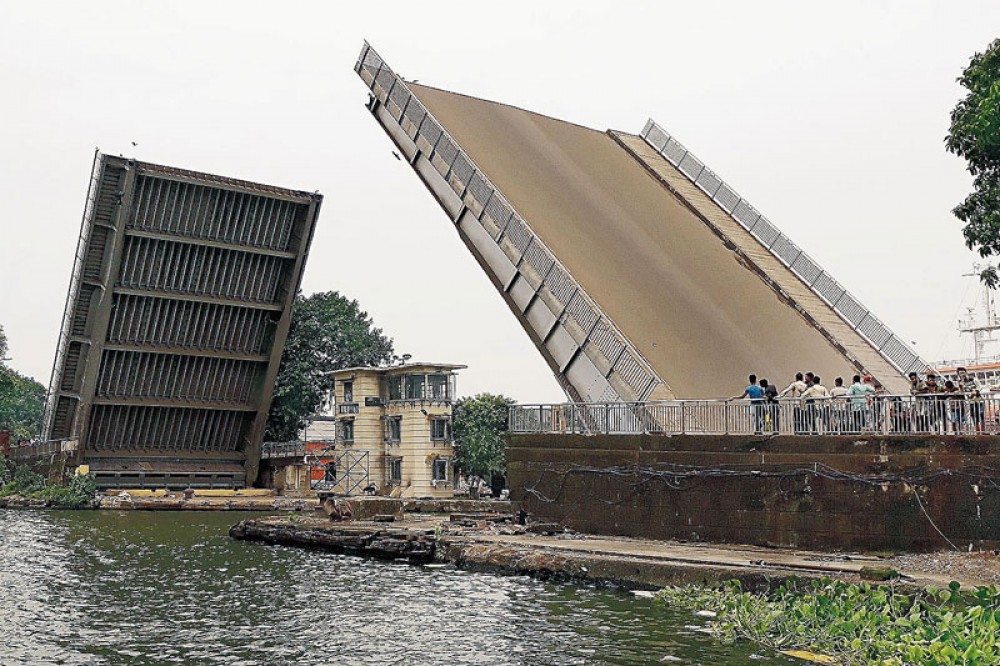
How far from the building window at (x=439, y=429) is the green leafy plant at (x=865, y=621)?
83.9 ft

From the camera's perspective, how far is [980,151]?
15.3m

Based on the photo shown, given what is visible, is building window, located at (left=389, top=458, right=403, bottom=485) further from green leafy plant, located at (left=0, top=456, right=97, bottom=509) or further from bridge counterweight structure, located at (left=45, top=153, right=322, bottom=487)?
green leafy plant, located at (left=0, top=456, right=97, bottom=509)

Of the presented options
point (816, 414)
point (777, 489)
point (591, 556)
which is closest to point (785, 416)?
point (816, 414)

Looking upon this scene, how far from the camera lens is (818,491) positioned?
47.4 ft

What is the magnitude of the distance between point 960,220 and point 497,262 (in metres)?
9.29

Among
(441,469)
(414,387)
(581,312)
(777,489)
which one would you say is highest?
(414,387)

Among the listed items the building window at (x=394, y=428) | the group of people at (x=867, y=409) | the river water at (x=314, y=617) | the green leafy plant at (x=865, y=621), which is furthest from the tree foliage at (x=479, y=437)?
the green leafy plant at (x=865, y=621)

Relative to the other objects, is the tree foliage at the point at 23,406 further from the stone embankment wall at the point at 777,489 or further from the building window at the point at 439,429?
the stone embankment wall at the point at 777,489

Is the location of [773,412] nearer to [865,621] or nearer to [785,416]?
[785,416]

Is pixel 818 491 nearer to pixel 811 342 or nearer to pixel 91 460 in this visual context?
pixel 811 342

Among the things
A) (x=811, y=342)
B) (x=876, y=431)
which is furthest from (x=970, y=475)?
(x=811, y=342)

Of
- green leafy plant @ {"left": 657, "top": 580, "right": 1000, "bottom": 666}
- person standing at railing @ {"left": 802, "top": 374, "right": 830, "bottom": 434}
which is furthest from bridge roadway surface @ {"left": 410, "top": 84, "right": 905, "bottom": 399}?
green leafy plant @ {"left": 657, "top": 580, "right": 1000, "bottom": 666}

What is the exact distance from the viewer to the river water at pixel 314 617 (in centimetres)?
1048

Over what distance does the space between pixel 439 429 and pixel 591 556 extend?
76.4ft
